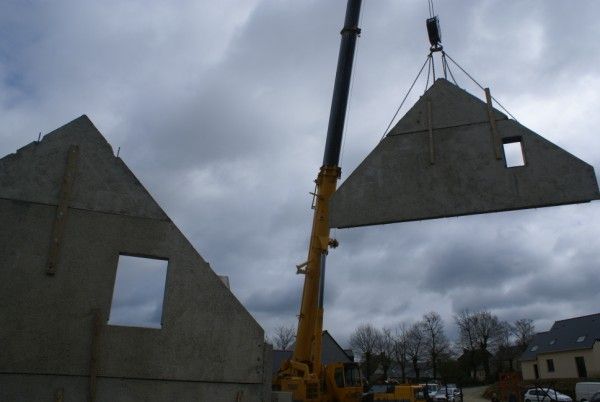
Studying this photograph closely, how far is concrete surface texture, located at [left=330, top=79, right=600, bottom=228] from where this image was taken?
22.6 ft

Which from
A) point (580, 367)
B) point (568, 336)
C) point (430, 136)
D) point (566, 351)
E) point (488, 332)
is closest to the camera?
point (430, 136)

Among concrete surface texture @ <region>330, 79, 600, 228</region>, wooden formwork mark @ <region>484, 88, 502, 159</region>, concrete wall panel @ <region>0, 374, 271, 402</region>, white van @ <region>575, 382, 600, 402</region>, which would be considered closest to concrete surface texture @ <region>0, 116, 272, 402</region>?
concrete wall panel @ <region>0, 374, 271, 402</region>

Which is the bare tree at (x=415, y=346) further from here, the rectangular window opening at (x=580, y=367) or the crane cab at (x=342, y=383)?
the crane cab at (x=342, y=383)

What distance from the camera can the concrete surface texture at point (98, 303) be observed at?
657cm

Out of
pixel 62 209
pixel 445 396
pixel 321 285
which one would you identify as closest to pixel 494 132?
pixel 321 285

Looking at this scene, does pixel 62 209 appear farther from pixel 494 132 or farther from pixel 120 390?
pixel 494 132

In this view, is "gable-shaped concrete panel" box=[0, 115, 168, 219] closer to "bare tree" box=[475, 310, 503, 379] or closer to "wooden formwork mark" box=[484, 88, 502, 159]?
"wooden formwork mark" box=[484, 88, 502, 159]

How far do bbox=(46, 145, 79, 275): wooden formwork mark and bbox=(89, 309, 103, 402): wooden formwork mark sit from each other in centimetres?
89

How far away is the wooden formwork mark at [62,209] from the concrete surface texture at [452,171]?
12.9 feet

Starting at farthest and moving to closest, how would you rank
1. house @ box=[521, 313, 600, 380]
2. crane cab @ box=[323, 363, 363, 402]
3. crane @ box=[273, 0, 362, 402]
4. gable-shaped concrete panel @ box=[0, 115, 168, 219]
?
1. house @ box=[521, 313, 600, 380]
2. crane cab @ box=[323, 363, 363, 402]
3. crane @ box=[273, 0, 362, 402]
4. gable-shaped concrete panel @ box=[0, 115, 168, 219]

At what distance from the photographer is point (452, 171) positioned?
732cm

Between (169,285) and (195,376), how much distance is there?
1.36 metres

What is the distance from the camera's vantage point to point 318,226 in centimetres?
1205

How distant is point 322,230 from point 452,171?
5.14m
